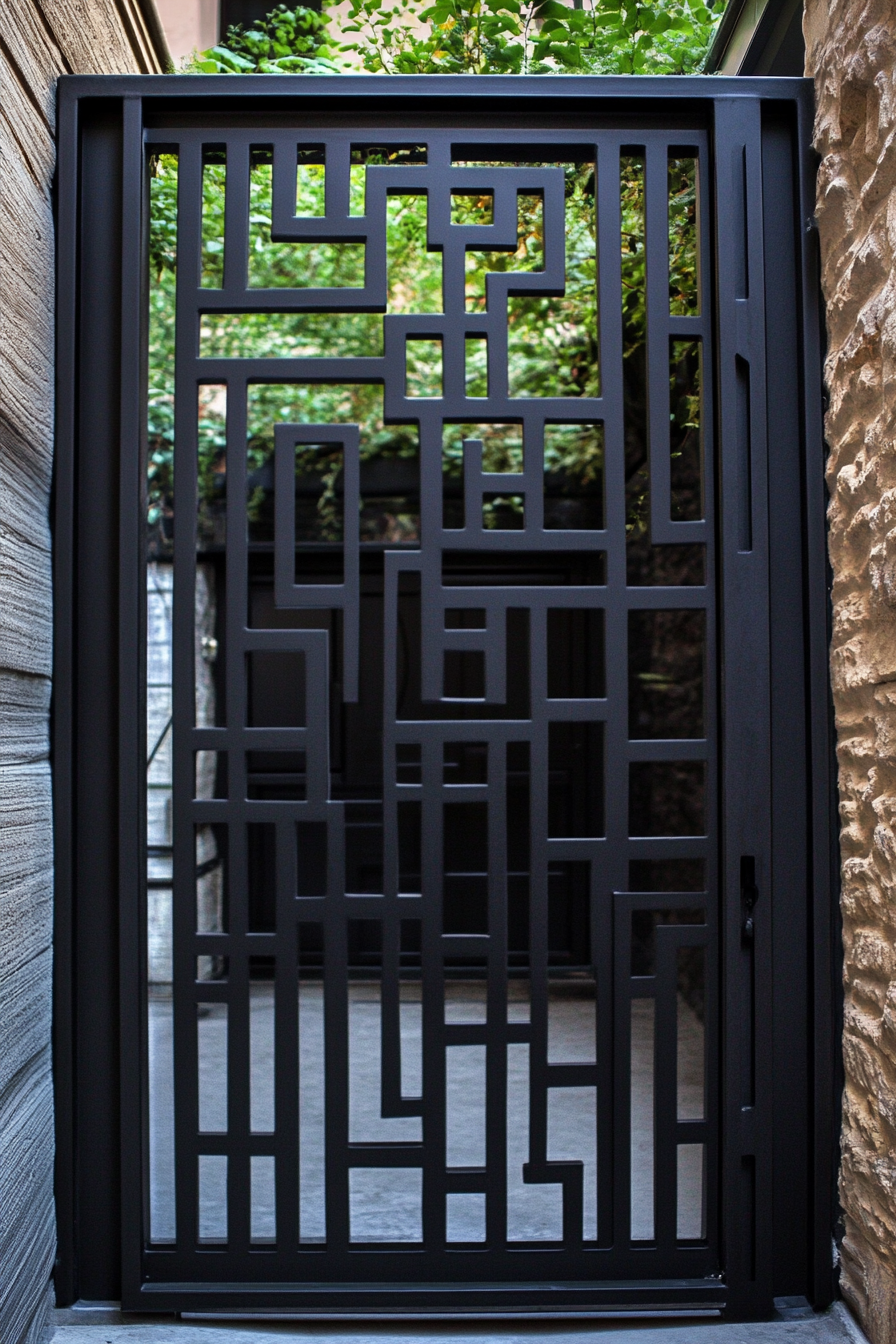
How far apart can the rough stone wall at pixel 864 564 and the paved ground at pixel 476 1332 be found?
0.33 ft

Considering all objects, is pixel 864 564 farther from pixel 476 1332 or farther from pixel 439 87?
pixel 476 1332

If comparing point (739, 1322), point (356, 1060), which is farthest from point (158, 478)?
point (739, 1322)

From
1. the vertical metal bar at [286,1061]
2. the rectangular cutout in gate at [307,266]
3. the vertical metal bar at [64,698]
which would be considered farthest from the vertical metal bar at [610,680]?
the rectangular cutout in gate at [307,266]

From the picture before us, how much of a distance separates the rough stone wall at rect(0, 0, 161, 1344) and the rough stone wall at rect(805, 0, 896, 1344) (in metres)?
1.46

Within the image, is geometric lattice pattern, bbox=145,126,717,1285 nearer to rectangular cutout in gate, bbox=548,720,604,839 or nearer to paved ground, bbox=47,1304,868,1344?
paved ground, bbox=47,1304,868,1344

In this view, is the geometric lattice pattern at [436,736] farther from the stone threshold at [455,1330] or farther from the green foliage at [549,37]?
the green foliage at [549,37]

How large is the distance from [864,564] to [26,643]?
1.51m

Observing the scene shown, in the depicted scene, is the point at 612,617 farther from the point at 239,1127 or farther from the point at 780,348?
the point at 239,1127

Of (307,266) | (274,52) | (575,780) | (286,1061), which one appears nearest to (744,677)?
(286,1061)

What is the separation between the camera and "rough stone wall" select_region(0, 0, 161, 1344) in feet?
5.63

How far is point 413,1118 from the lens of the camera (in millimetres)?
3129

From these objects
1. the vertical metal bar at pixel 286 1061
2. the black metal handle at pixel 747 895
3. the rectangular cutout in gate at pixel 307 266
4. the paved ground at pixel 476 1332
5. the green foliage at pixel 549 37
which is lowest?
the paved ground at pixel 476 1332

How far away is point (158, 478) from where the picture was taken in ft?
15.6

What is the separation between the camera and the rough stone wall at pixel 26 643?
1716 millimetres
